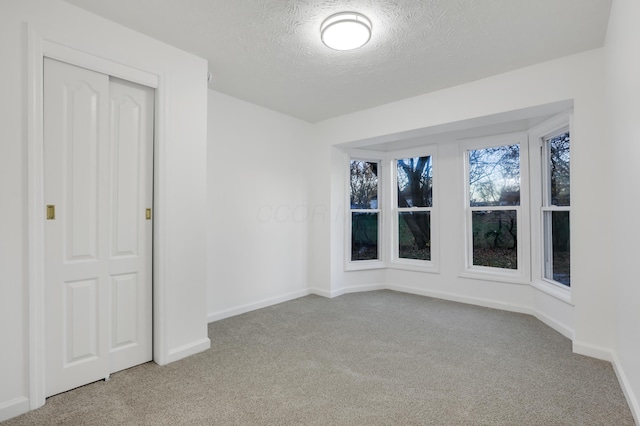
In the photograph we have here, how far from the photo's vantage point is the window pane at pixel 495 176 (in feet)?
13.4

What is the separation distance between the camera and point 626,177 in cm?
199

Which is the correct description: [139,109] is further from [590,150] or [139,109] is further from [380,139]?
[590,150]

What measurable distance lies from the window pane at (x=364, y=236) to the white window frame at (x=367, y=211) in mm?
64

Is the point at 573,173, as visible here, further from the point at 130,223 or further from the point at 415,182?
the point at 130,223

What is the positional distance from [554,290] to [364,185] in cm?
281

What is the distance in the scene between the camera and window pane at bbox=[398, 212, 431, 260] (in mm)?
4816

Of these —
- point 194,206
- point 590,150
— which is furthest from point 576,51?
point 194,206

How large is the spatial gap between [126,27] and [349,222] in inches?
140

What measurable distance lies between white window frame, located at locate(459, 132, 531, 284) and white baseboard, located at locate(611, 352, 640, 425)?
1.50 m

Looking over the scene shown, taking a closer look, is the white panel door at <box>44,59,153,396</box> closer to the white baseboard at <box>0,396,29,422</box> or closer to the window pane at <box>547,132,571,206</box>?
the white baseboard at <box>0,396,29,422</box>

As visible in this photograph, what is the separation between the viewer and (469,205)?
4426mm

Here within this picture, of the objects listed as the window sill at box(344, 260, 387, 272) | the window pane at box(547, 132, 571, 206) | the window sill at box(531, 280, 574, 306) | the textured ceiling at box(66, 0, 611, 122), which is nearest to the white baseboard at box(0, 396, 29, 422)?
the textured ceiling at box(66, 0, 611, 122)

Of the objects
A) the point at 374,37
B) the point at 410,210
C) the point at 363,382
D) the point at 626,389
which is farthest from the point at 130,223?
the point at 410,210

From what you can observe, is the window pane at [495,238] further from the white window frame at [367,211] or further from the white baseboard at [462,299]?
the white window frame at [367,211]
